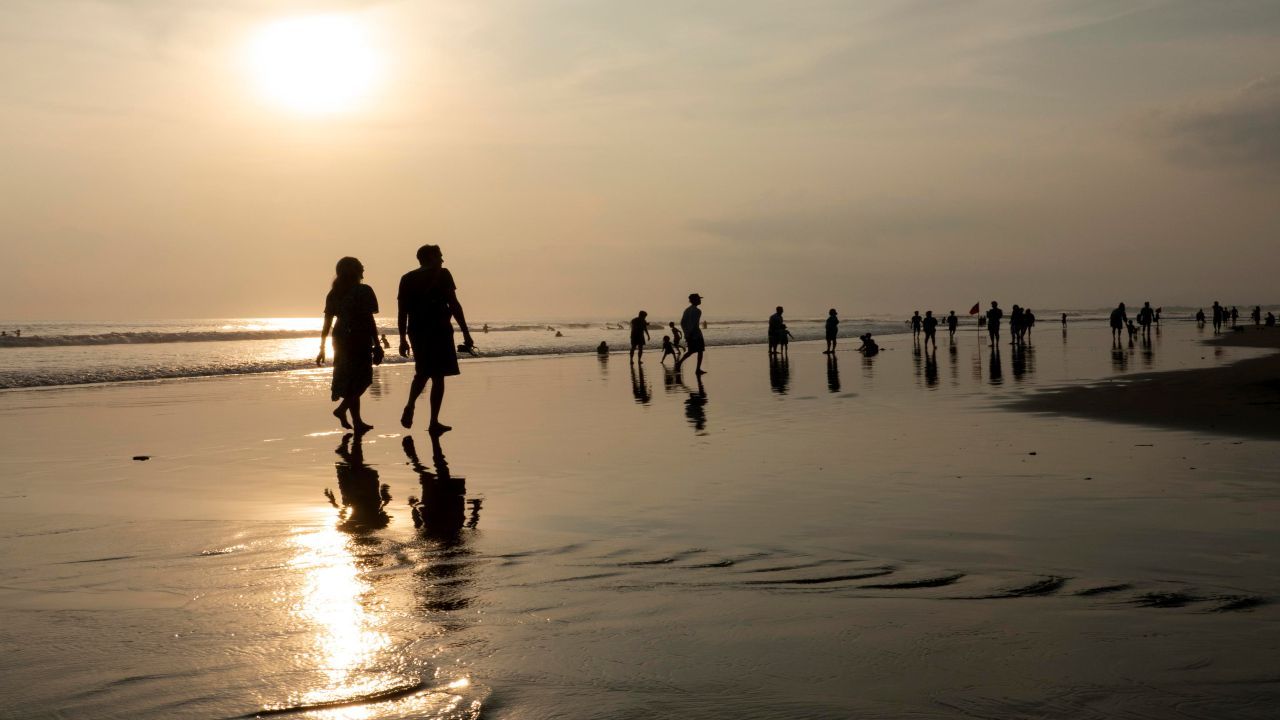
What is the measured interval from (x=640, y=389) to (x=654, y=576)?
51.1 feet

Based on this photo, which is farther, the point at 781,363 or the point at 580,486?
the point at 781,363

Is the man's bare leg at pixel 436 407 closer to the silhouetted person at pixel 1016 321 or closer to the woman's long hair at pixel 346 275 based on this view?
the woman's long hair at pixel 346 275

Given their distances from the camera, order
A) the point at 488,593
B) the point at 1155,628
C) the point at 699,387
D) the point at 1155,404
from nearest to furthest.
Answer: the point at 1155,628, the point at 488,593, the point at 1155,404, the point at 699,387

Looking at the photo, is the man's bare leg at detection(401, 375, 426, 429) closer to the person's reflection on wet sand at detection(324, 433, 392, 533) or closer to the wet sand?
the person's reflection on wet sand at detection(324, 433, 392, 533)

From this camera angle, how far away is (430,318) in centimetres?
1163

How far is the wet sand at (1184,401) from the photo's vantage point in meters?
11.7

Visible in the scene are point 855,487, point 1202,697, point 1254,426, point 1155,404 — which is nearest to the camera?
point 1202,697

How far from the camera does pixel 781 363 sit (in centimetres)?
3128

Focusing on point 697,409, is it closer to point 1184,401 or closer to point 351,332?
point 351,332

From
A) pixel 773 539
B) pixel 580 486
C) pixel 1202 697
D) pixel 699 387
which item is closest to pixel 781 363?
pixel 699 387

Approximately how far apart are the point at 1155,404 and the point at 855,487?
8.94m

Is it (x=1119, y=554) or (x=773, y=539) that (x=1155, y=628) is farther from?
(x=773, y=539)

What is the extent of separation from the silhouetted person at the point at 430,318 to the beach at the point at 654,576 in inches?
38.4

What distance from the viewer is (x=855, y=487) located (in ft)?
24.3
